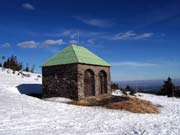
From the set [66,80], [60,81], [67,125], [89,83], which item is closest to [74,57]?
[66,80]

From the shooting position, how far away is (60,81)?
79.3ft

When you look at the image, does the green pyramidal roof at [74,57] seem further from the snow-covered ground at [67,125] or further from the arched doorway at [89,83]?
the snow-covered ground at [67,125]

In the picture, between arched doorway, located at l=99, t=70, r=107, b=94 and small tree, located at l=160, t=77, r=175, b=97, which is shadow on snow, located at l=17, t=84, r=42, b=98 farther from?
small tree, located at l=160, t=77, r=175, b=97

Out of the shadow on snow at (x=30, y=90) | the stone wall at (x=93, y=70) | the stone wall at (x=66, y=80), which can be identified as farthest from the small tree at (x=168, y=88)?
the shadow on snow at (x=30, y=90)

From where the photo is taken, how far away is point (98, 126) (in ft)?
40.1

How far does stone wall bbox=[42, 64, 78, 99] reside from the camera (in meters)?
23.3

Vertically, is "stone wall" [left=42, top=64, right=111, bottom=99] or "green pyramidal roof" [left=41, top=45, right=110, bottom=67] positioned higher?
"green pyramidal roof" [left=41, top=45, right=110, bottom=67]

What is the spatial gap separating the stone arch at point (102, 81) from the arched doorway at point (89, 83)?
1.42 meters

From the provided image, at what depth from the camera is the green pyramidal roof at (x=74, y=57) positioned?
24.1 metres

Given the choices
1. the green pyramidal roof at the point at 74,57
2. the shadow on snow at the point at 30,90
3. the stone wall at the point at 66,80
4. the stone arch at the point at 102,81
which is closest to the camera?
the stone wall at the point at 66,80

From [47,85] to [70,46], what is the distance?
483cm

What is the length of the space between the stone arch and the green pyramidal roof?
1026 millimetres

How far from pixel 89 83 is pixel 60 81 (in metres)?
2.89

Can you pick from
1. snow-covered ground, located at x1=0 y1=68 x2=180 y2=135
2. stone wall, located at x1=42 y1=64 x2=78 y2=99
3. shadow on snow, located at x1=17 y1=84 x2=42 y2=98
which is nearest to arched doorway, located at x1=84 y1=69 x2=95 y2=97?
stone wall, located at x1=42 y1=64 x2=78 y2=99
